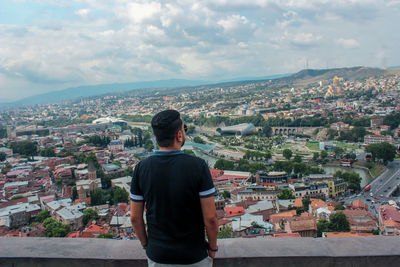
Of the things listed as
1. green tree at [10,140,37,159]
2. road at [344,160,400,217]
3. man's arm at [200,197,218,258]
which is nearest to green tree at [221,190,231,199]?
road at [344,160,400,217]

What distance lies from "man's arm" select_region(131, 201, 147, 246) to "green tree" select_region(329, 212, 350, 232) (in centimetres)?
401

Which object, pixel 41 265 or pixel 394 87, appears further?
pixel 394 87

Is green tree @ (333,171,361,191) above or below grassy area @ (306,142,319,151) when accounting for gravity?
above

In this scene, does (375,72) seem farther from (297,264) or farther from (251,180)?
(297,264)

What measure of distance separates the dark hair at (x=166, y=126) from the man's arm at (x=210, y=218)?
0.11 meters

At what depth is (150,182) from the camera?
1.78ft

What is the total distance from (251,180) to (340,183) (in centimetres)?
192

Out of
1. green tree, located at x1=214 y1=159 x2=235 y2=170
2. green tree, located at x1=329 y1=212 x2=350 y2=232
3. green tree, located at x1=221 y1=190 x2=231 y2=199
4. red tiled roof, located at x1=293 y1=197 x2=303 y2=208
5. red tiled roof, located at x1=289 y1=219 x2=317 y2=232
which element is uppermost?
red tiled roof, located at x1=289 y1=219 x2=317 y2=232

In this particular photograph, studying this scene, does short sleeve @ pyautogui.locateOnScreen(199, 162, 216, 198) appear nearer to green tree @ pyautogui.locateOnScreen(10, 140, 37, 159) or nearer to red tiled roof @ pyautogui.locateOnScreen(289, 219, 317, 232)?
red tiled roof @ pyautogui.locateOnScreen(289, 219, 317, 232)

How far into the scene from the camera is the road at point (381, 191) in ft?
20.1

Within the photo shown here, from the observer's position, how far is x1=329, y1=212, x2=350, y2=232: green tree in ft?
13.7

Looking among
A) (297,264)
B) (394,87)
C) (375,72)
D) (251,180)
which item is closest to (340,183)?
(251,180)

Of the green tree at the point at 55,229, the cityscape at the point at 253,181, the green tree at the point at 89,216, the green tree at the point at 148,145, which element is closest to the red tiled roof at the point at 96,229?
the cityscape at the point at 253,181

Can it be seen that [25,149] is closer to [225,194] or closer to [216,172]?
[216,172]
